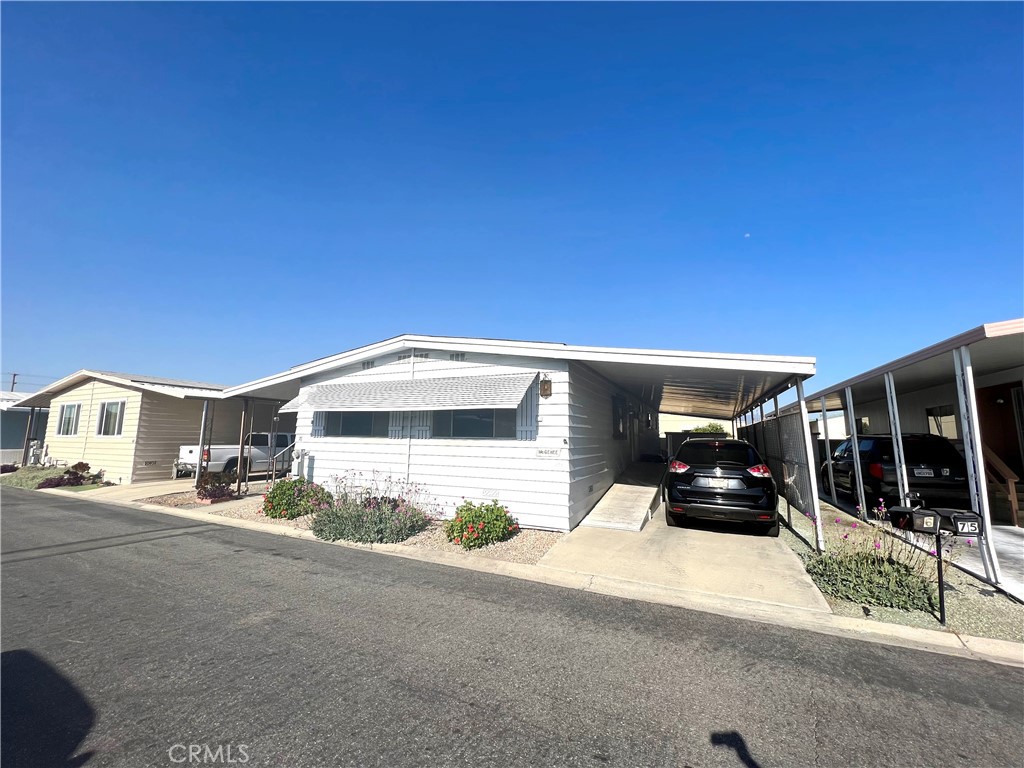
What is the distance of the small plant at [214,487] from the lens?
12.2 m

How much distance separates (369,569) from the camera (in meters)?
6.18

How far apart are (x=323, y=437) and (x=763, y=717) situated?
1046cm

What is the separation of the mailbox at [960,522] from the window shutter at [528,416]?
5582 mm

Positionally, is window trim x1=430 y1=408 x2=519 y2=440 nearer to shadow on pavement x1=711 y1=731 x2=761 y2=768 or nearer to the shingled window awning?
the shingled window awning

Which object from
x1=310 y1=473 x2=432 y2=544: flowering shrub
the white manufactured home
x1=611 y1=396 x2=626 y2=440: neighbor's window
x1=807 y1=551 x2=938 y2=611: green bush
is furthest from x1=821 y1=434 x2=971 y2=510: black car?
x1=310 y1=473 x2=432 y2=544: flowering shrub

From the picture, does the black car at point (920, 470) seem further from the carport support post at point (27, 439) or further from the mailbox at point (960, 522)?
the carport support post at point (27, 439)

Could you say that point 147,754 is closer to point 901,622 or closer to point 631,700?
point 631,700

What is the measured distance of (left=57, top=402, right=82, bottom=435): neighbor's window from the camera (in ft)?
59.9

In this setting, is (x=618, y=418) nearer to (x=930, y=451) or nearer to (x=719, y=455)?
(x=719, y=455)

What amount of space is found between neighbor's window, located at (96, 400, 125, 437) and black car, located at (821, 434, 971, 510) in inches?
905

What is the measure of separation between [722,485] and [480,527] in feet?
13.5

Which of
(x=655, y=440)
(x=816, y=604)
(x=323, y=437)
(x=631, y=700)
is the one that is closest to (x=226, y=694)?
(x=631, y=700)

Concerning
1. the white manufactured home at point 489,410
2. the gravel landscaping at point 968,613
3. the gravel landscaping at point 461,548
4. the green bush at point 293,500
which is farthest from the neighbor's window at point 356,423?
the gravel landscaping at point 968,613

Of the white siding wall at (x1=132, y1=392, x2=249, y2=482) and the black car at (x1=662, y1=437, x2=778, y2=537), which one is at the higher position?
the white siding wall at (x1=132, y1=392, x2=249, y2=482)
